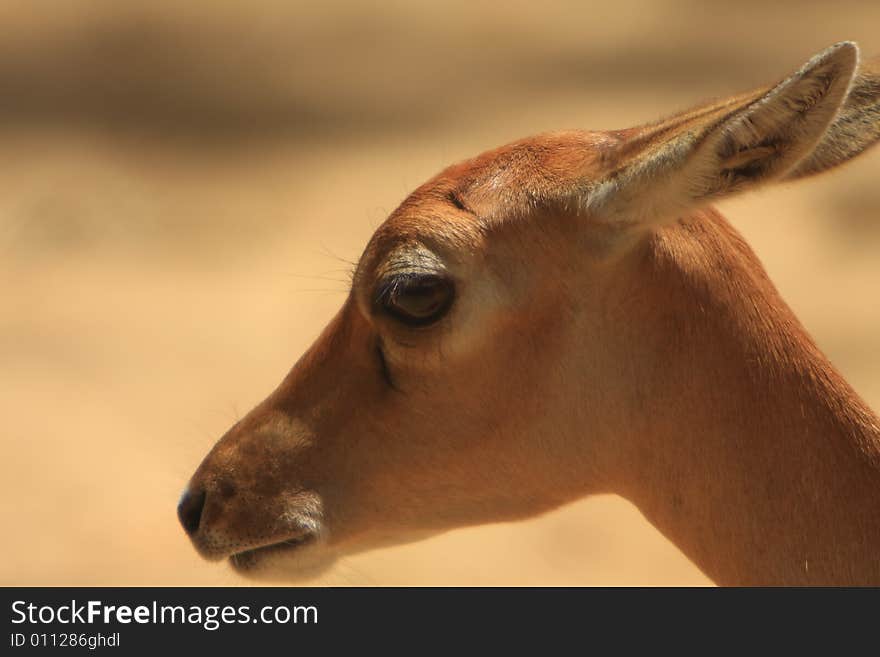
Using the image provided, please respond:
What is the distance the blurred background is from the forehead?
4.33m

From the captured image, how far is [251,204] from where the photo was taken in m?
12.6

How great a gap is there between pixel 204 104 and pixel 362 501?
10.1 meters

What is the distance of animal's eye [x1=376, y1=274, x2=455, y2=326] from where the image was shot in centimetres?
385

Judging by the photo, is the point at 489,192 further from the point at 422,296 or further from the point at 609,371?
the point at 609,371

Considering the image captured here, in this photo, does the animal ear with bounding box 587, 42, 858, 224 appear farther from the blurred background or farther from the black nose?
the blurred background

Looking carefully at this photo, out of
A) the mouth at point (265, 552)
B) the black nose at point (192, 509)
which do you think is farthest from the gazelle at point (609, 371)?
the black nose at point (192, 509)

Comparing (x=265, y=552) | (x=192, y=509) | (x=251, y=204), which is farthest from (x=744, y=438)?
(x=251, y=204)

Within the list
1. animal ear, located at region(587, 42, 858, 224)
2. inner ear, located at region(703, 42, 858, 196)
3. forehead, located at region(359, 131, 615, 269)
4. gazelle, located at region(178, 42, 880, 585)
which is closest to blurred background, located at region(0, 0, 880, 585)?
gazelle, located at region(178, 42, 880, 585)

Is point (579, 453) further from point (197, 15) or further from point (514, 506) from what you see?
point (197, 15)

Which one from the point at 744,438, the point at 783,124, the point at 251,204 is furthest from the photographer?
the point at 251,204

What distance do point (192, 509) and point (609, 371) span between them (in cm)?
135

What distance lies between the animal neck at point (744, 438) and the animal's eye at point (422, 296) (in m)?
0.53

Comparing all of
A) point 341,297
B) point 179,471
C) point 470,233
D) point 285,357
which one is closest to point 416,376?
point 470,233

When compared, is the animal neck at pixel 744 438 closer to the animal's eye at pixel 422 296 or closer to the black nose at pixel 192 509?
the animal's eye at pixel 422 296
